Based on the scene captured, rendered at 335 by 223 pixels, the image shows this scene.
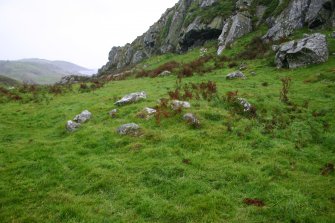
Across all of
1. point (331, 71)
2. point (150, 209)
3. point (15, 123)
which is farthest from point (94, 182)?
point (331, 71)

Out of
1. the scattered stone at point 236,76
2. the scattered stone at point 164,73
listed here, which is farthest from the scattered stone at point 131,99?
the scattered stone at point 164,73

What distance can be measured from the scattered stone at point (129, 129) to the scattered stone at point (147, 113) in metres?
1.93

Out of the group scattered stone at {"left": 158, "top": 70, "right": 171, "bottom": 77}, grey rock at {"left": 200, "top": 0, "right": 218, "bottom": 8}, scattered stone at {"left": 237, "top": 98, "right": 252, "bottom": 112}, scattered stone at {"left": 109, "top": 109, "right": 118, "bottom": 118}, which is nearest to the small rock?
scattered stone at {"left": 109, "top": 109, "right": 118, "bottom": 118}

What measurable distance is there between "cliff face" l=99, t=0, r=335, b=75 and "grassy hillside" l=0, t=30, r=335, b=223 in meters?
24.3

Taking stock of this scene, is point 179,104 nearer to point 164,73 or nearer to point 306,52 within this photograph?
point 306,52

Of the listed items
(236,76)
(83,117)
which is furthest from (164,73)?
(83,117)

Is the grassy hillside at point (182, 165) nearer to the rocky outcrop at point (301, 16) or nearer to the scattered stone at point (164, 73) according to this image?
the scattered stone at point (164, 73)

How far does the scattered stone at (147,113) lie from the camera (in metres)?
23.0

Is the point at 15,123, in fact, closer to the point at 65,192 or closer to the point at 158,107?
the point at 158,107

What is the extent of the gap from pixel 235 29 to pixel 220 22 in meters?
7.78

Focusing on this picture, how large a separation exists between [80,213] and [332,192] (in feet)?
33.5

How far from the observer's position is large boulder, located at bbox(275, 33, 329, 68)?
113 feet

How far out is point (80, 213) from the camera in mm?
12562

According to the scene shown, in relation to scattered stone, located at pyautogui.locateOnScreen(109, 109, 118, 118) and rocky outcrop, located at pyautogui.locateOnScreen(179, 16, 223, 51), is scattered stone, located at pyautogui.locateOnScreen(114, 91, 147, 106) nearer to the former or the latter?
scattered stone, located at pyautogui.locateOnScreen(109, 109, 118, 118)
